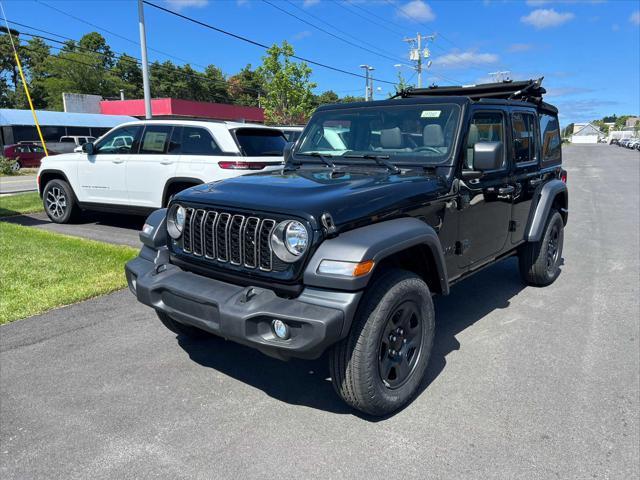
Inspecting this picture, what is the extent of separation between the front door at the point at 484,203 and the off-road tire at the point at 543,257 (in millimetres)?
950

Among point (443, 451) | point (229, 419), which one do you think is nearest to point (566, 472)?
point (443, 451)

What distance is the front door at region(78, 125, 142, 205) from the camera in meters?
8.18

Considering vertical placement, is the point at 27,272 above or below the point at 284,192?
below

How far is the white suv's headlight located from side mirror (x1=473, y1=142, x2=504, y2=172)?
5.41 ft

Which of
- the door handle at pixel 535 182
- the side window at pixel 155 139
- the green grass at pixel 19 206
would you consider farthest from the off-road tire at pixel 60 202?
the door handle at pixel 535 182

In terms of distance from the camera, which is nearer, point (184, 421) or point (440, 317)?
point (184, 421)

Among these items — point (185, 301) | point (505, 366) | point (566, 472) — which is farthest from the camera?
point (505, 366)

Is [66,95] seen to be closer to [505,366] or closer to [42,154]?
[42,154]

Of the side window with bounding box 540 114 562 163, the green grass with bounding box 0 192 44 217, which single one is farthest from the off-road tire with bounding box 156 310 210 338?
the green grass with bounding box 0 192 44 217

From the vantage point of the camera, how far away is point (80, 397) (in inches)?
132

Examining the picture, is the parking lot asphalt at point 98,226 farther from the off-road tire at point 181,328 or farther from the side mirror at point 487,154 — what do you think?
the side mirror at point 487,154

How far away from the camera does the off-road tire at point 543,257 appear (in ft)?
18.0

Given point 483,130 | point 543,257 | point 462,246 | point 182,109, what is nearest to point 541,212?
point 543,257

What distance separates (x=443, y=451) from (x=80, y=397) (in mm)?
2354
